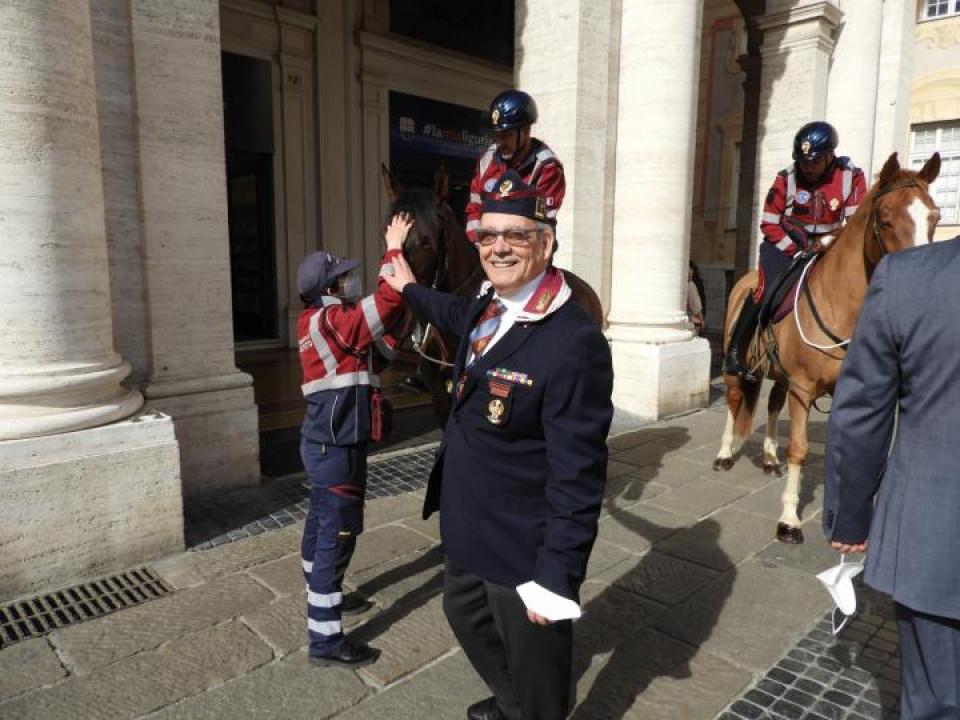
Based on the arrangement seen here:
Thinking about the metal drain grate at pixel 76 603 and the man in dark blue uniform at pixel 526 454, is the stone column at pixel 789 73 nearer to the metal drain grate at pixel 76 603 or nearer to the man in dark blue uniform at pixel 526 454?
the man in dark blue uniform at pixel 526 454

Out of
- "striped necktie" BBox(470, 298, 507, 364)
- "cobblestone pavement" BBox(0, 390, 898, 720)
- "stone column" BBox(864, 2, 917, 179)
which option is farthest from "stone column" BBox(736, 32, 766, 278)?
"striped necktie" BBox(470, 298, 507, 364)

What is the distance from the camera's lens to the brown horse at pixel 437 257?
145 inches

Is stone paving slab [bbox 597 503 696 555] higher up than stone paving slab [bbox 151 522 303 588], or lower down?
lower down

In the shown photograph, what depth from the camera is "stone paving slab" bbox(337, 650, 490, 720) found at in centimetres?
270

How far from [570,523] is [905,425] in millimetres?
904

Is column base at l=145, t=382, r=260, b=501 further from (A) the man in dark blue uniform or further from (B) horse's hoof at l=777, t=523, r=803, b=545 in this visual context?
(B) horse's hoof at l=777, t=523, r=803, b=545

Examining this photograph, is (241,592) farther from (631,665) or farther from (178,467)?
(631,665)

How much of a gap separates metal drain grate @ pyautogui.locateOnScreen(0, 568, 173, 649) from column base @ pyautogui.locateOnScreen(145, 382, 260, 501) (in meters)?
1.09

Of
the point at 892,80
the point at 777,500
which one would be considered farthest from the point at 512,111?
the point at 892,80

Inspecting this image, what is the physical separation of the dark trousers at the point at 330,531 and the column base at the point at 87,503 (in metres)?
1.45

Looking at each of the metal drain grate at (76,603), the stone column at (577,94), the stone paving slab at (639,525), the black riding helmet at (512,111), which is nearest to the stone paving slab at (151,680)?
the metal drain grate at (76,603)

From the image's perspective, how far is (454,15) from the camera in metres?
13.8

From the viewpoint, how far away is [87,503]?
12.3 ft

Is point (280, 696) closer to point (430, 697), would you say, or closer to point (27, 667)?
point (430, 697)
